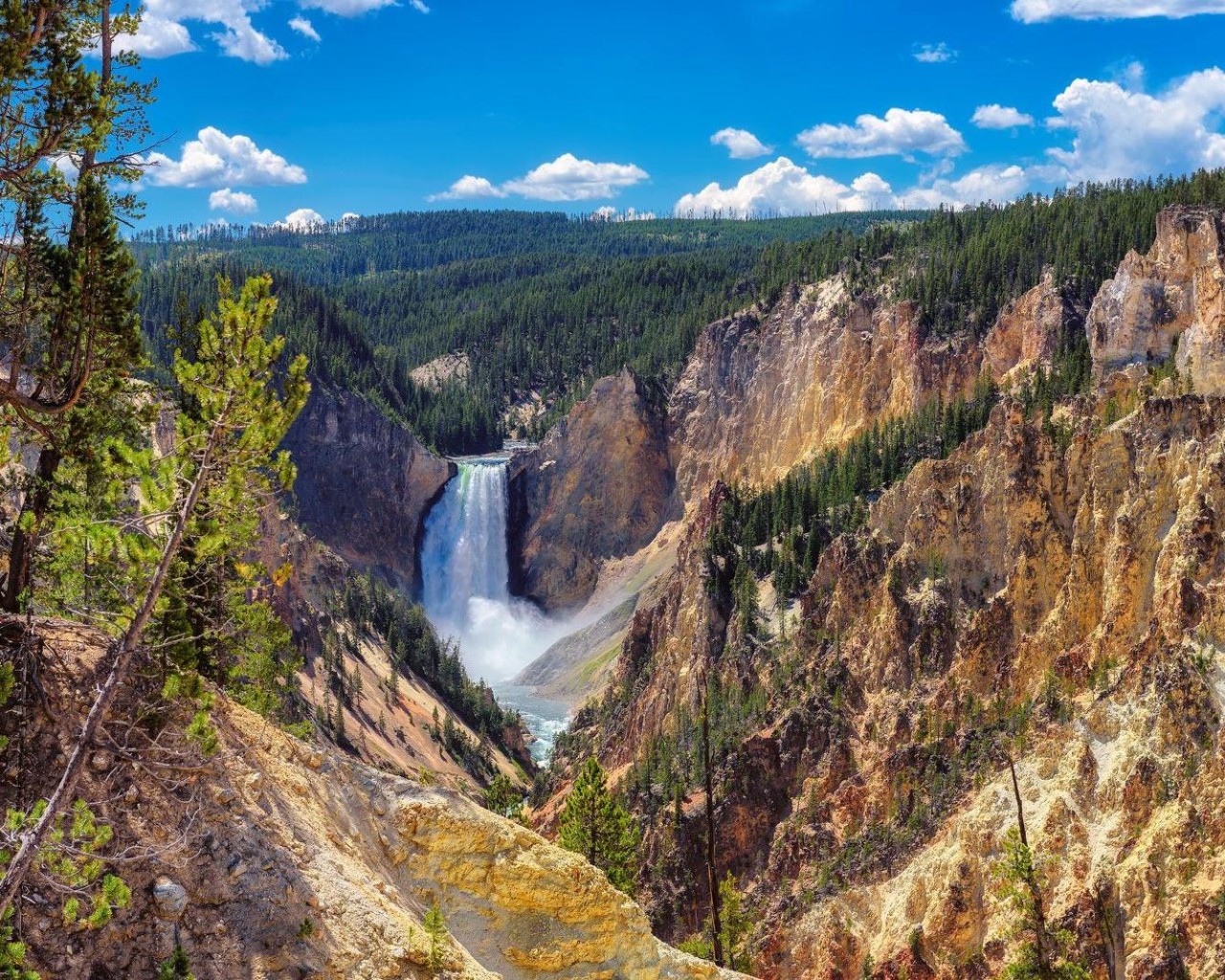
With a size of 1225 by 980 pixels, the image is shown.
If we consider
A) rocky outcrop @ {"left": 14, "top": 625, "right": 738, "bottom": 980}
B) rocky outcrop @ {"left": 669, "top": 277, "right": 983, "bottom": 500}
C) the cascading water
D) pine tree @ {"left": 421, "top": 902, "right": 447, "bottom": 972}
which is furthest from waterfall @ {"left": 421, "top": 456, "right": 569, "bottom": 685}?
pine tree @ {"left": 421, "top": 902, "right": 447, "bottom": 972}

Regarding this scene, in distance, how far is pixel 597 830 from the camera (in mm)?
39406

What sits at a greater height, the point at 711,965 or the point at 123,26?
the point at 123,26

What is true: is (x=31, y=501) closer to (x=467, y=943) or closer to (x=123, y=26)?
(x=123, y=26)

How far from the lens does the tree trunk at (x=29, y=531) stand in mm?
14188

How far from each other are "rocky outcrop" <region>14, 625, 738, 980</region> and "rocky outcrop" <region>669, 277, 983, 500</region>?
70180 millimetres

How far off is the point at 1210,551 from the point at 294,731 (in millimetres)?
29495

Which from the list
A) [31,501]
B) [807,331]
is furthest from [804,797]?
[807,331]

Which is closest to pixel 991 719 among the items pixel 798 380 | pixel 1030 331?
pixel 1030 331

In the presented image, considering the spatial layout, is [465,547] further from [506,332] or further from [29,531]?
[29,531]

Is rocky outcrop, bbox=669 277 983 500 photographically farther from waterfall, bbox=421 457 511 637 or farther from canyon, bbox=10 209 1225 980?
waterfall, bbox=421 457 511 637

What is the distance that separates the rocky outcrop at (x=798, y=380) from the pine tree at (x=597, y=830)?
5180 cm

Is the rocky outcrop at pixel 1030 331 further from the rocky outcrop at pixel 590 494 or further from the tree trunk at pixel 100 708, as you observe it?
the tree trunk at pixel 100 708

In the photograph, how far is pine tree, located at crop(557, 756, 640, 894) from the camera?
128ft

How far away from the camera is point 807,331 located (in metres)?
102
